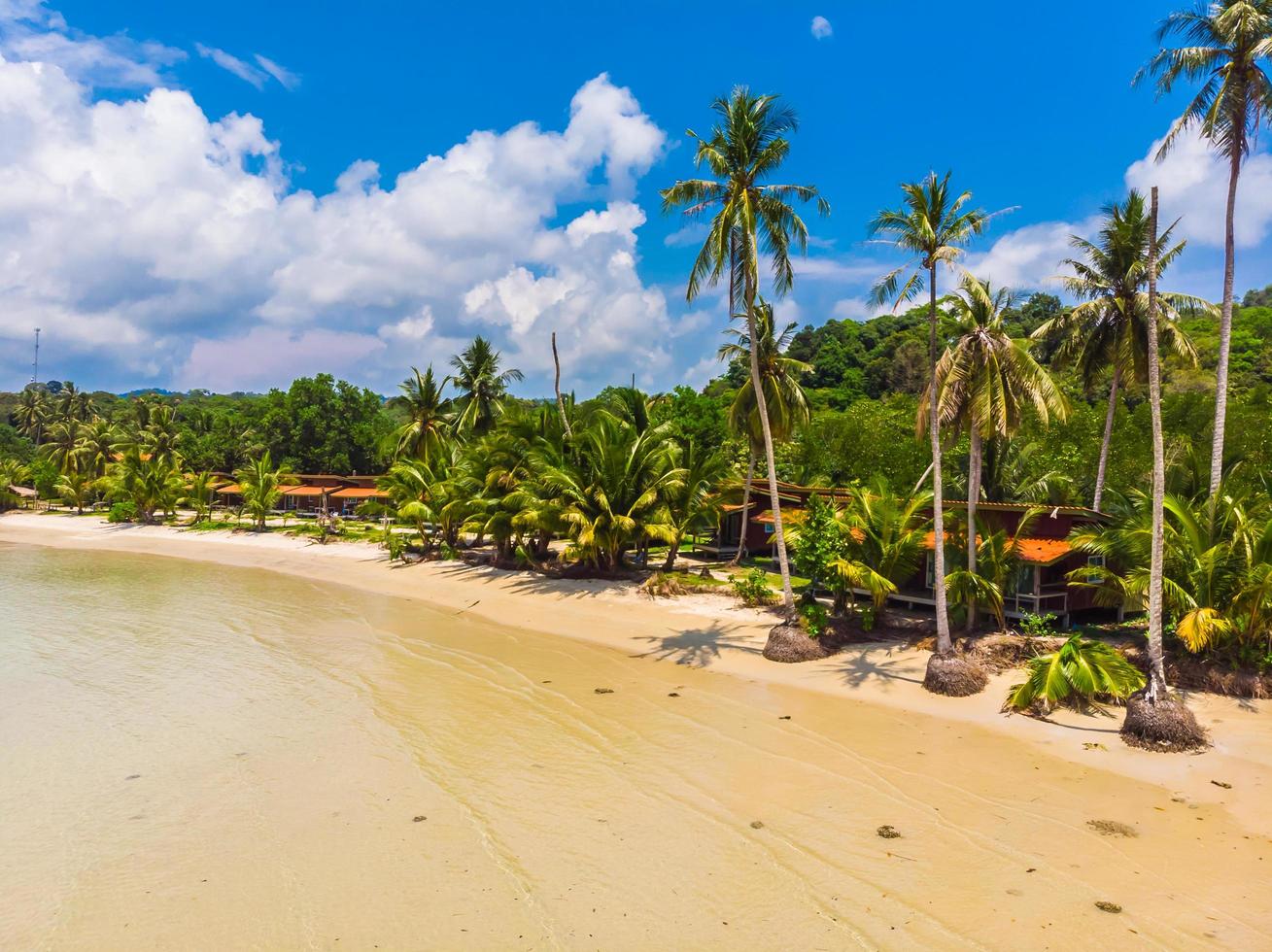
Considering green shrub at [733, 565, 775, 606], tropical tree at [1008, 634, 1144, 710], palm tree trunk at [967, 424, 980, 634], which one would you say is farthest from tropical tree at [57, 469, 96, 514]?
tropical tree at [1008, 634, 1144, 710]

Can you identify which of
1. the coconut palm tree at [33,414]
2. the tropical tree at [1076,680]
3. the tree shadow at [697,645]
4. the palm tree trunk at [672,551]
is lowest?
the tree shadow at [697,645]

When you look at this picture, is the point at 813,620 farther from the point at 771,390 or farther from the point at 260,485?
the point at 260,485

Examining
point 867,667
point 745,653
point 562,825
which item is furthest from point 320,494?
point 562,825

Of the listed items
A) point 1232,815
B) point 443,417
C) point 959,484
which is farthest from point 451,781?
point 443,417

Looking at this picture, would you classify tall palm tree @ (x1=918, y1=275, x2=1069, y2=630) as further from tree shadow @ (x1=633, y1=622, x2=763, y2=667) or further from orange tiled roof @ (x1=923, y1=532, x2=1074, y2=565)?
tree shadow @ (x1=633, y1=622, x2=763, y2=667)

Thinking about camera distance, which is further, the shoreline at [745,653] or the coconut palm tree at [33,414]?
the coconut palm tree at [33,414]

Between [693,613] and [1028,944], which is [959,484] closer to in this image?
[693,613]

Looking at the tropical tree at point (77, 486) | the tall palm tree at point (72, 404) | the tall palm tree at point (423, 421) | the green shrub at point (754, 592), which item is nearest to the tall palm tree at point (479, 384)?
the tall palm tree at point (423, 421)

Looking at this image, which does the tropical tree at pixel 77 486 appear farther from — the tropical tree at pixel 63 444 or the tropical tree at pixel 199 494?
the tropical tree at pixel 199 494
